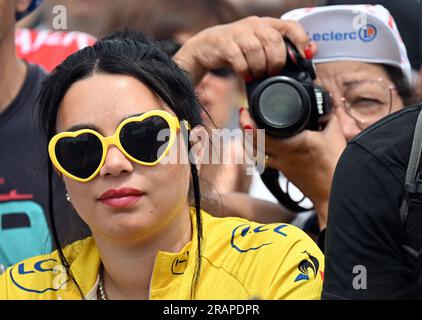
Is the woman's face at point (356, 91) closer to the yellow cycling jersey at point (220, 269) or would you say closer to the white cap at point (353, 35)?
the white cap at point (353, 35)

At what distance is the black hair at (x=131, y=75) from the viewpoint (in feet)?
7.53

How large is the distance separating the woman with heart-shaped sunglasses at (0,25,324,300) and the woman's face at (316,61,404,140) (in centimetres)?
64

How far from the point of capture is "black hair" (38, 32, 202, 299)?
2.29m

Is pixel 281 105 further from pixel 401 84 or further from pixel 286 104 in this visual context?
pixel 401 84

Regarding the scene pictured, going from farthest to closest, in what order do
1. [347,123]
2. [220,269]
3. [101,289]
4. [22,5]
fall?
[22,5], [347,123], [101,289], [220,269]

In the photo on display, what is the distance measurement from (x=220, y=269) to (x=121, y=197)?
1.00ft

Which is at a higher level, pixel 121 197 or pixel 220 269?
pixel 121 197

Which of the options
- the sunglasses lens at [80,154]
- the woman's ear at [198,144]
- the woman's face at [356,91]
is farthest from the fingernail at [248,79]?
the sunglasses lens at [80,154]

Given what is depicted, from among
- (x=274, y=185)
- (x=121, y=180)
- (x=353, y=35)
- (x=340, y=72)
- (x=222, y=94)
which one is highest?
(x=353, y=35)

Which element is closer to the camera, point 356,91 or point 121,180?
point 121,180

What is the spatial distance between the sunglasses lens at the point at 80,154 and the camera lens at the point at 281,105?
0.68 m

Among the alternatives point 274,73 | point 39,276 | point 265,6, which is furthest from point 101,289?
point 265,6

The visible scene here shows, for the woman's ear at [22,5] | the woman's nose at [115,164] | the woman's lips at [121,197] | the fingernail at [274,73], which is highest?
the woman's ear at [22,5]

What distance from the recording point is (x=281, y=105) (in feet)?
8.79
